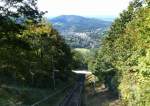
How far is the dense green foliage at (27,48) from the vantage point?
36.9 m

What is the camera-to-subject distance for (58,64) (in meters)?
86.8

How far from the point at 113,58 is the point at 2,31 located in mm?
36224

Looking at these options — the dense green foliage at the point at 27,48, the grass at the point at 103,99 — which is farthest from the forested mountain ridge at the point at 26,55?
the grass at the point at 103,99

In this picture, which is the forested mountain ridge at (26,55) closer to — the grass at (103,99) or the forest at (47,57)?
the forest at (47,57)

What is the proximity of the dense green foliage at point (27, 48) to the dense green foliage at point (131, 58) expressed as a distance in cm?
936

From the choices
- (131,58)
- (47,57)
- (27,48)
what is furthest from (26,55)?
(131,58)

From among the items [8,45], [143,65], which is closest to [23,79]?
[8,45]

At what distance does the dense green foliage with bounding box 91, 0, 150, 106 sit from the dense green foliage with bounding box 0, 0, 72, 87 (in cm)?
936

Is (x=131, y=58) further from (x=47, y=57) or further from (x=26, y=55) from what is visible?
(x=47, y=57)

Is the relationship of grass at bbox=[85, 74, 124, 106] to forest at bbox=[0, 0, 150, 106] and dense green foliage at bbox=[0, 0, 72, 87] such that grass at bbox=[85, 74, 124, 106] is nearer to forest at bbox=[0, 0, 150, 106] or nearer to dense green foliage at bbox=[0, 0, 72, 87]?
forest at bbox=[0, 0, 150, 106]

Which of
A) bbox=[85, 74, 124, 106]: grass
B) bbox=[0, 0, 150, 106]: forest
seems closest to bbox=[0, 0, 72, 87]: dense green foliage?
bbox=[0, 0, 150, 106]: forest

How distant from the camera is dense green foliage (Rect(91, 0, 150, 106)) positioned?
2467 centimetres

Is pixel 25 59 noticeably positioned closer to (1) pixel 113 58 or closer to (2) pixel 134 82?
(1) pixel 113 58

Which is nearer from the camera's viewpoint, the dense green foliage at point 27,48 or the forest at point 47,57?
the forest at point 47,57
